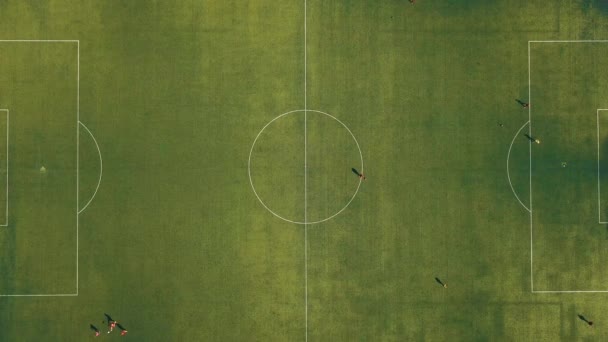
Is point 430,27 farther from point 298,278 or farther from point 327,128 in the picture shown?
point 298,278

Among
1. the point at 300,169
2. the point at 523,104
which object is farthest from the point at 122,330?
the point at 523,104

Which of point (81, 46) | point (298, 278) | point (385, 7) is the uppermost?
point (385, 7)

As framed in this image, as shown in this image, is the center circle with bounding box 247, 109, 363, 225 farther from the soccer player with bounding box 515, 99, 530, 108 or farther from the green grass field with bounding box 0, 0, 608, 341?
the soccer player with bounding box 515, 99, 530, 108

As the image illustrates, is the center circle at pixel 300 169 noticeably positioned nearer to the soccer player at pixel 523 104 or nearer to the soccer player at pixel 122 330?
the soccer player at pixel 523 104

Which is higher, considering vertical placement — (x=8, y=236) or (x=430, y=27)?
(x=430, y=27)

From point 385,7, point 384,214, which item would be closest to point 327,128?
point 384,214
